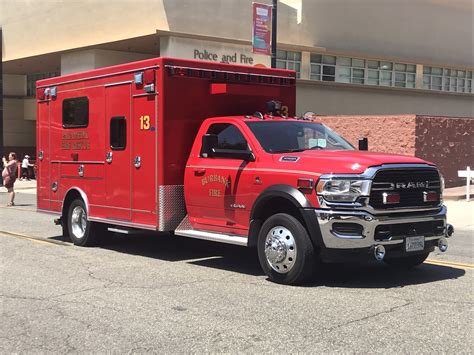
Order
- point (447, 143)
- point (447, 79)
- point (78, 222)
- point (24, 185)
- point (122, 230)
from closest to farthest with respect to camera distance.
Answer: point (122, 230), point (78, 222), point (447, 143), point (24, 185), point (447, 79)

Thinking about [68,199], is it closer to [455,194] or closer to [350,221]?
[350,221]

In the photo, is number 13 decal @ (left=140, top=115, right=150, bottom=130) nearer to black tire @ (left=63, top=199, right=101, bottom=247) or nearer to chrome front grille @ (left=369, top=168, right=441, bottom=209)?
black tire @ (left=63, top=199, right=101, bottom=247)

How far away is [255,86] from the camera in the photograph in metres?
9.16

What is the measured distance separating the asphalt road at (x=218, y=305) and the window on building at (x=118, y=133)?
1740 mm

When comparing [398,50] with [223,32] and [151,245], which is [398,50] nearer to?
[223,32]

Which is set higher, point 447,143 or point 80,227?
point 447,143

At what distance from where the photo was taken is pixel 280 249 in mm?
7113

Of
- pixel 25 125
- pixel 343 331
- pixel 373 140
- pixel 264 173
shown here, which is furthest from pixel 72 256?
pixel 25 125

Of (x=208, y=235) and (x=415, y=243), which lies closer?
(x=415, y=243)

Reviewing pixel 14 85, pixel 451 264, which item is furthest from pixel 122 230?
pixel 14 85

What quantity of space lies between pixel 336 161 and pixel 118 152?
3976 mm

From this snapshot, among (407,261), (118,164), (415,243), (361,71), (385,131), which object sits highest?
(361,71)

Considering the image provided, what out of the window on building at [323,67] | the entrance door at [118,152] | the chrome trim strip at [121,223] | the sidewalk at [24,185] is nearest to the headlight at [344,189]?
the chrome trim strip at [121,223]

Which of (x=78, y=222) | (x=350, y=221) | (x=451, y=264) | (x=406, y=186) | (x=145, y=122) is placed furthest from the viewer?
(x=78, y=222)
